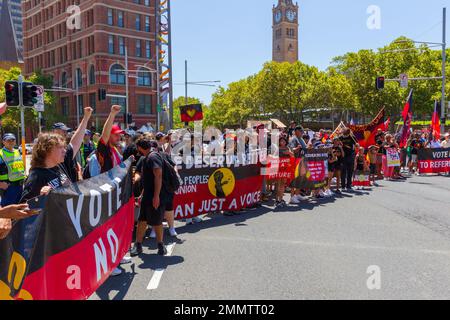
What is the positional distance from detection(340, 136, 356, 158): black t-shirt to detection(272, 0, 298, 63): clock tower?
12872cm

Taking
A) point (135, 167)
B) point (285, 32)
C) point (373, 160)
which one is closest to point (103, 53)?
point (373, 160)

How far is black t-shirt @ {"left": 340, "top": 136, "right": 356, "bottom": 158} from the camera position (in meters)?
13.2

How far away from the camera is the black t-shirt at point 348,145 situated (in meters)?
13.2

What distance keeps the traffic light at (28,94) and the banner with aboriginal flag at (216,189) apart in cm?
665

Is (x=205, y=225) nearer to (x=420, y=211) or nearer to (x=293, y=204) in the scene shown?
(x=293, y=204)

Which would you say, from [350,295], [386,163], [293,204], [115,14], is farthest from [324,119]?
[350,295]

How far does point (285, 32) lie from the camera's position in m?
138

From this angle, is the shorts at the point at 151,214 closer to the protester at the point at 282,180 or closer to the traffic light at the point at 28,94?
the protester at the point at 282,180

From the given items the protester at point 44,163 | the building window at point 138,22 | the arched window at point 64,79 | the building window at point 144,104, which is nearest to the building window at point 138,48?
the building window at point 138,22

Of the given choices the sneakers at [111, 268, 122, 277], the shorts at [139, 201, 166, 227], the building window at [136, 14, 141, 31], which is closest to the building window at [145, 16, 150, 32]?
the building window at [136, 14, 141, 31]

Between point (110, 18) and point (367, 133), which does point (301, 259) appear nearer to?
point (367, 133)

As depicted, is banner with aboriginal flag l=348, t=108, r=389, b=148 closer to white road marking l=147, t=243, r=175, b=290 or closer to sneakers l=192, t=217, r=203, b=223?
sneakers l=192, t=217, r=203, b=223

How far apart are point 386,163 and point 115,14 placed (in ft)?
167

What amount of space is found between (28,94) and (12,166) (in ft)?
17.9
